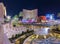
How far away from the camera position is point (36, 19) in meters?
4.07

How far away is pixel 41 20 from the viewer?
4.03 m

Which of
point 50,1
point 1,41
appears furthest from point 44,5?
point 1,41

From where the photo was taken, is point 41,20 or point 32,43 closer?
point 32,43

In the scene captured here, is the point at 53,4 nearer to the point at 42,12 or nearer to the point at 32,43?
the point at 42,12

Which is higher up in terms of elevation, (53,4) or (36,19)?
(53,4)

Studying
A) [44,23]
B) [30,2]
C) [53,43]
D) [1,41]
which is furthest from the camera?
[30,2]

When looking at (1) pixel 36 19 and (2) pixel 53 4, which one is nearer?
(1) pixel 36 19

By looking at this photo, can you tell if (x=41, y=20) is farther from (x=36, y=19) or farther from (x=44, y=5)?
(x=44, y=5)

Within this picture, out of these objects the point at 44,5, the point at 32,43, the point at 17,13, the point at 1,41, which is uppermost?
the point at 44,5

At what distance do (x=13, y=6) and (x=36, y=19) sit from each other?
33.4 inches

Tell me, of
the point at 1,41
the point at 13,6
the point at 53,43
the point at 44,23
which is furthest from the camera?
the point at 13,6

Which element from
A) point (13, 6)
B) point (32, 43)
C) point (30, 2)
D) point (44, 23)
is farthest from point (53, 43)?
point (30, 2)

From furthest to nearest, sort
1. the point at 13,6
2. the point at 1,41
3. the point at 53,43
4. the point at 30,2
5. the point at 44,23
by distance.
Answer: the point at 30,2 < the point at 13,6 < the point at 44,23 < the point at 53,43 < the point at 1,41

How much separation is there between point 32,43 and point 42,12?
3.43 meters
